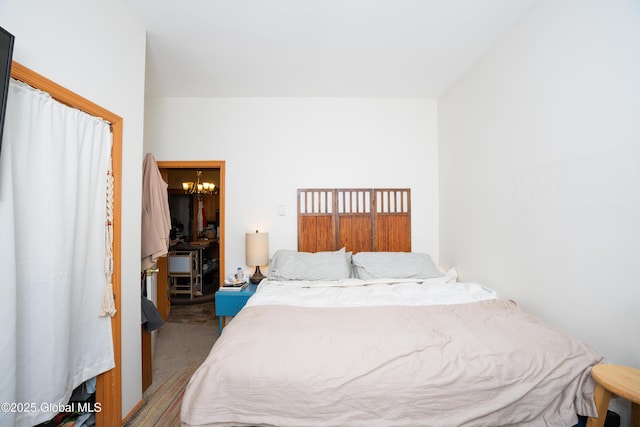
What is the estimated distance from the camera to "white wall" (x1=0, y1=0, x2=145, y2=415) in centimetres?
117

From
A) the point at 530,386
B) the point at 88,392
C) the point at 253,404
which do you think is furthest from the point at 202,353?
the point at 530,386

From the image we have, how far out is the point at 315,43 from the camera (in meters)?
2.13

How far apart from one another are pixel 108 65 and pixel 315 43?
1440mm

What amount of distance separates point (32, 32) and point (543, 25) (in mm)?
2854

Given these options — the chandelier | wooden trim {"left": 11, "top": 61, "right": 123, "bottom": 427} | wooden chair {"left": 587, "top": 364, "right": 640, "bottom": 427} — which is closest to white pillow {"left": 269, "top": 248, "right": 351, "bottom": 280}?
wooden trim {"left": 11, "top": 61, "right": 123, "bottom": 427}

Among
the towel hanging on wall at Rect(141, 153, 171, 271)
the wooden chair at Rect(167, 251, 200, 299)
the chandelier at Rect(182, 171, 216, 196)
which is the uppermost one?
the chandelier at Rect(182, 171, 216, 196)

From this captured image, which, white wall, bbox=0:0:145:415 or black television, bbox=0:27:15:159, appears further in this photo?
white wall, bbox=0:0:145:415

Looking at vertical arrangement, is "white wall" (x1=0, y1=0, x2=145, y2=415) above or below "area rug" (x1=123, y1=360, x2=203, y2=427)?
above

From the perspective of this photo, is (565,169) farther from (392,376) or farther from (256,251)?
(256,251)

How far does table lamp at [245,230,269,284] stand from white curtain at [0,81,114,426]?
1.37m

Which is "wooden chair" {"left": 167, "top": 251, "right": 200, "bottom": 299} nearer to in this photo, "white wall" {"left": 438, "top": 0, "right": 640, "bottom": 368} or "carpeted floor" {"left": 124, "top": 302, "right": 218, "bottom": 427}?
"carpeted floor" {"left": 124, "top": 302, "right": 218, "bottom": 427}

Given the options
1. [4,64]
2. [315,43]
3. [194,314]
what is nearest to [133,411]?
[194,314]

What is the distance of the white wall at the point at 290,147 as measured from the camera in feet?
10.0

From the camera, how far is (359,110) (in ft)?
10.3
